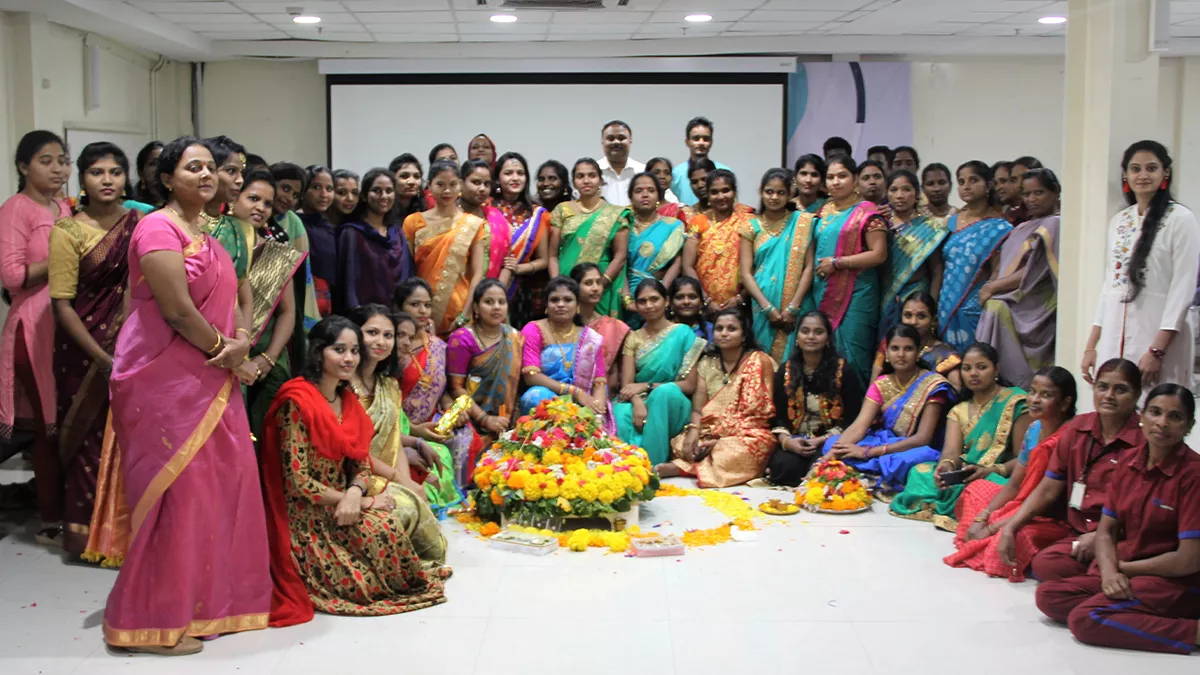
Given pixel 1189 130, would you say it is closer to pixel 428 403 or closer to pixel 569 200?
pixel 569 200

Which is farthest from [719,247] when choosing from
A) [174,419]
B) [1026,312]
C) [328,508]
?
[174,419]

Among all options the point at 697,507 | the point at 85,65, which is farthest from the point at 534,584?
the point at 85,65

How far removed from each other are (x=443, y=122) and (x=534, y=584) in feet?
22.0

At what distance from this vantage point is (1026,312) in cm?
547

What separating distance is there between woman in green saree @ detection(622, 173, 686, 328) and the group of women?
0.06 ft

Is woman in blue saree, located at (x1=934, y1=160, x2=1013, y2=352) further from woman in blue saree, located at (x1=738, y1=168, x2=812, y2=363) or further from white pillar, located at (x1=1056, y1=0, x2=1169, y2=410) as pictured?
woman in blue saree, located at (x1=738, y1=168, x2=812, y2=363)

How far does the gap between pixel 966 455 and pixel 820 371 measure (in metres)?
0.92

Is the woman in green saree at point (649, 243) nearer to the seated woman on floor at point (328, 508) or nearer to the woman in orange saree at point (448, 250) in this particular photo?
the woman in orange saree at point (448, 250)

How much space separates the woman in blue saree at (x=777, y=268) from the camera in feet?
19.6

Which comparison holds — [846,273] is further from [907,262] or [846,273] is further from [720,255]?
[720,255]

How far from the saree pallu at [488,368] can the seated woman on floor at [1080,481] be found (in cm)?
246

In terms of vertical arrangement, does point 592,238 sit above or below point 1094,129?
below

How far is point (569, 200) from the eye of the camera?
6.39 m

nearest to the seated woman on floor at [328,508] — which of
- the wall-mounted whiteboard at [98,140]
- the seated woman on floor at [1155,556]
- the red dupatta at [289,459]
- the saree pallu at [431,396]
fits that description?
the red dupatta at [289,459]
